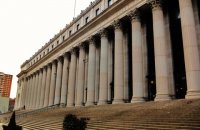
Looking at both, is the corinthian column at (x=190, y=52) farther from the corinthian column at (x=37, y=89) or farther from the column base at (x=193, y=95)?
the corinthian column at (x=37, y=89)

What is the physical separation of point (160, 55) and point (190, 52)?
4.43m

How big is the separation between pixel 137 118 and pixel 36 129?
15.1 meters

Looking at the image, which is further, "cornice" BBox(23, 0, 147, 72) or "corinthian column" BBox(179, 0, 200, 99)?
"cornice" BBox(23, 0, 147, 72)

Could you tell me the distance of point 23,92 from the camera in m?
91.1

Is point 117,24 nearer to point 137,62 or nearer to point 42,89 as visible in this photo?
point 137,62

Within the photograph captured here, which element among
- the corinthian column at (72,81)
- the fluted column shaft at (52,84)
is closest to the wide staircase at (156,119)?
the corinthian column at (72,81)

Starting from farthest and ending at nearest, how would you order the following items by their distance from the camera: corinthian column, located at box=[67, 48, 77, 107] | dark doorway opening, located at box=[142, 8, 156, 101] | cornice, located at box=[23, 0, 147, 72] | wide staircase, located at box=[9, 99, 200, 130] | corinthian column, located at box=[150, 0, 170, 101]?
corinthian column, located at box=[67, 48, 77, 107]
cornice, located at box=[23, 0, 147, 72]
dark doorway opening, located at box=[142, 8, 156, 101]
corinthian column, located at box=[150, 0, 170, 101]
wide staircase, located at box=[9, 99, 200, 130]

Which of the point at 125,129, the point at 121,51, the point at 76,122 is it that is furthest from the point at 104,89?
the point at 76,122

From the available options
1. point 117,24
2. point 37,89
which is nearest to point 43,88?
point 37,89

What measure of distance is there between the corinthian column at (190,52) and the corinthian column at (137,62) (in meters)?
7.79

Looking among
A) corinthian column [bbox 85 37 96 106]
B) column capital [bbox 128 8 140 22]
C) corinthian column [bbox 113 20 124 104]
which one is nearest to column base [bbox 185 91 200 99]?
corinthian column [bbox 113 20 124 104]

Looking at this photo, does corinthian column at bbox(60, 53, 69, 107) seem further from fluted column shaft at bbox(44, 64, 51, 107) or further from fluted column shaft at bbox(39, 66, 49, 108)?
fluted column shaft at bbox(39, 66, 49, 108)

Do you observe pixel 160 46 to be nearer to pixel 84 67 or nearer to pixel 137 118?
pixel 137 118

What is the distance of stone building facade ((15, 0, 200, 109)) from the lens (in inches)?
1113
